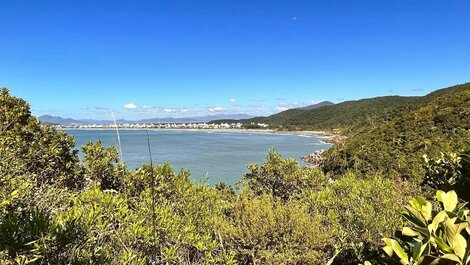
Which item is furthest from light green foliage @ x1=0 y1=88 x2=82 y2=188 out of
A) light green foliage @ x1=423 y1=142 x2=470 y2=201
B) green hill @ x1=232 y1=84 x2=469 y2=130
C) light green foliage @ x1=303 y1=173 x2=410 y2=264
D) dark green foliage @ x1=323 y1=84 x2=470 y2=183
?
green hill @ x1=232 y1=84 x2=469 y2=130

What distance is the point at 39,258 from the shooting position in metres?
3.36

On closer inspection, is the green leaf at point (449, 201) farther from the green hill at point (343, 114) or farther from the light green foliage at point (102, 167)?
the green hill at point (343, 114)

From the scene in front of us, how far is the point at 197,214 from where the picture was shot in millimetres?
7520

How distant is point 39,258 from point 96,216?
2.61 feet

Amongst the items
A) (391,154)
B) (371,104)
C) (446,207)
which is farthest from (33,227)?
(371,104)

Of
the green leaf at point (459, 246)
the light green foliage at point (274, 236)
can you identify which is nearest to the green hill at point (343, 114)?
the light green foliage at point (274, 236)

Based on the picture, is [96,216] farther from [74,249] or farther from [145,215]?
[145,215]

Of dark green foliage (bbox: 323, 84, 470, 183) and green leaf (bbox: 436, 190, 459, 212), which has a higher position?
→ green leaf (bbox: 436, 190, 459, 212)

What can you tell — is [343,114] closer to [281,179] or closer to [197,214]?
[281,179]

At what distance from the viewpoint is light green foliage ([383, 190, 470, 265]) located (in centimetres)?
150

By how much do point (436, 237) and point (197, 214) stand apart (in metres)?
6.38

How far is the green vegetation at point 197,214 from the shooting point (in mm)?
2497

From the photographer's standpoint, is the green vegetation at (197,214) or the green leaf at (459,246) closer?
the green leaf at (459,246)

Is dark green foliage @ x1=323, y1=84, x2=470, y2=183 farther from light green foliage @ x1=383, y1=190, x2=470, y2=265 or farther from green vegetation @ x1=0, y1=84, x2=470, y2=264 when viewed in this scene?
light green foliage @ x1=383, y1=190, x2=470, y2=265
